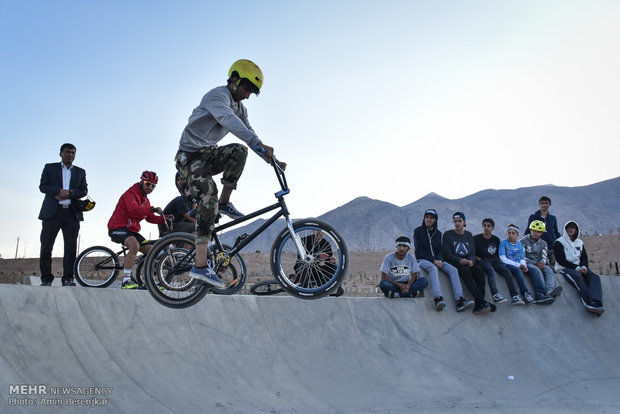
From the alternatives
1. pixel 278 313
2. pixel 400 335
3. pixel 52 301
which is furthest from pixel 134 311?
pixel 400 335

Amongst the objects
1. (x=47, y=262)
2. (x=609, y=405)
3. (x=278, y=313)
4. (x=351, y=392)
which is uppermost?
(x=47, y=262)

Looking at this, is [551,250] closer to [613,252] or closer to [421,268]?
[421,268]

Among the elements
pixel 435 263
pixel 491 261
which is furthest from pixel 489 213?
pixel 435 263

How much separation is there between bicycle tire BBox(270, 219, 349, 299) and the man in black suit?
14.9 feet

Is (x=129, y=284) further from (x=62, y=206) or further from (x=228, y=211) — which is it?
(x=228, y=211)

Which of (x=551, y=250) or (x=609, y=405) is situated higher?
(x=551, y=250)

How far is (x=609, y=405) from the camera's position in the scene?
26.9 ft

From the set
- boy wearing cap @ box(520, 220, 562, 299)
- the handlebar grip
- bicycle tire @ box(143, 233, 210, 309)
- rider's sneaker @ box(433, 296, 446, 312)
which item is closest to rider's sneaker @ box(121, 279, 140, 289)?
bicycle tire @ box(143, 233, 210, 309)

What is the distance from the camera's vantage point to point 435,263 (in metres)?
8.95

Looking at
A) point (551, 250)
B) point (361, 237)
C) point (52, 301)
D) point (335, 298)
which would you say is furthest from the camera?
point (361, 237)

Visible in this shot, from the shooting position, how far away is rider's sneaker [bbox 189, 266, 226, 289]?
4363 mm

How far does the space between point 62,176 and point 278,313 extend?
4.31 meters

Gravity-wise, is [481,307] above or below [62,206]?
below

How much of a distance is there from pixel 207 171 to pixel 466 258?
637 cm
